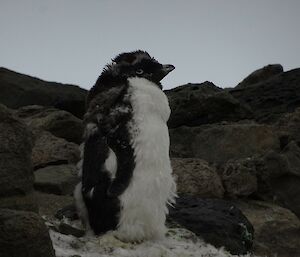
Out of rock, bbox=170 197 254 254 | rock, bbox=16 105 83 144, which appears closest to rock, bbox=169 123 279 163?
rock, bbox=16 105 83 144

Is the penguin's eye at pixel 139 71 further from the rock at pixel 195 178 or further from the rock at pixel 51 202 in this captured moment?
the rock at pixel 195 178

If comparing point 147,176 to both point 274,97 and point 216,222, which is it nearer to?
point 216,222

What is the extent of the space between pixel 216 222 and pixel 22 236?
330cm

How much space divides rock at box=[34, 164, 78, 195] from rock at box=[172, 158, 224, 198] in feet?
4.67

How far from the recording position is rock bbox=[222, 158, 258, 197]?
9.07 m

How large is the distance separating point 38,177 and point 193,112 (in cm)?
393

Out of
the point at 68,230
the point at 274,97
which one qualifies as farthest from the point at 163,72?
the point at 274,97

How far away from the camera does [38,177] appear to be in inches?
347

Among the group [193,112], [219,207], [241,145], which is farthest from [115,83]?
[193,112]

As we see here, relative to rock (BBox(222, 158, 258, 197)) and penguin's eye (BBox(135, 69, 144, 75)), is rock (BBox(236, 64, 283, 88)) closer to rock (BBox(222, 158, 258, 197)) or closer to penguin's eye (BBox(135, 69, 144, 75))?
rock (BBox(222, 158, 258, 197))

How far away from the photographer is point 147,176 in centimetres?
611

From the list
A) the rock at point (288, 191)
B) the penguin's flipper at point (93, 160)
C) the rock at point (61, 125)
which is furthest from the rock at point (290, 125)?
the penguin's flipper at point (93, 160)

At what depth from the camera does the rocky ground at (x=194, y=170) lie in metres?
5.36

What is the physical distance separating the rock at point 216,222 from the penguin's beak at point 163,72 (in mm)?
1558
